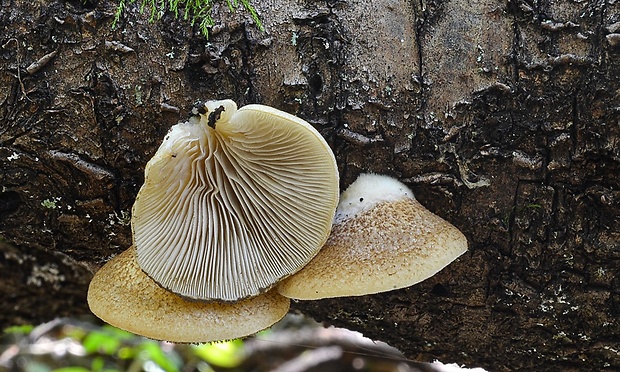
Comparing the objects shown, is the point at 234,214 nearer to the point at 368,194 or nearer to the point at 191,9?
the point at 368,194

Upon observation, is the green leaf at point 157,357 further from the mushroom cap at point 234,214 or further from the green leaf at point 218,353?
the mushroom cap at point 234,214

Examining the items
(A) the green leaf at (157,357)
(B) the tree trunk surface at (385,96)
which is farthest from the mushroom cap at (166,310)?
(A) the green leaf at (157,357)

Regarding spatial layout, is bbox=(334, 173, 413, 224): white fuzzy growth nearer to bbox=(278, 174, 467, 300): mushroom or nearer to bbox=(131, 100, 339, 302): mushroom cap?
bbox=(278, 174, 467, 300): mushroom

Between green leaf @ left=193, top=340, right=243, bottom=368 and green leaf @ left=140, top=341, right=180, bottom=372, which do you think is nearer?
green leaf @ left=140, top=341, right=180, bottom=372

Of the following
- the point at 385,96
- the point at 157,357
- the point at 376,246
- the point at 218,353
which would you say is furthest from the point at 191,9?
the point at 218,353

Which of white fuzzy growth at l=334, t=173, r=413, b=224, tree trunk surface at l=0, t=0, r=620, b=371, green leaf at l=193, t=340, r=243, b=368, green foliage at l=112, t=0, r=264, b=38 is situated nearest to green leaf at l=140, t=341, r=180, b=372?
green leaf at l=193, t=340, r=243, b=368

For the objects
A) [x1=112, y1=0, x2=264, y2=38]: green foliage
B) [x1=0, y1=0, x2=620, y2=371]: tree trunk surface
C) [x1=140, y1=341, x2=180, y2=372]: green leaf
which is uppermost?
[x1=112, y1=0, x2=264, y2=38]: green foliage
